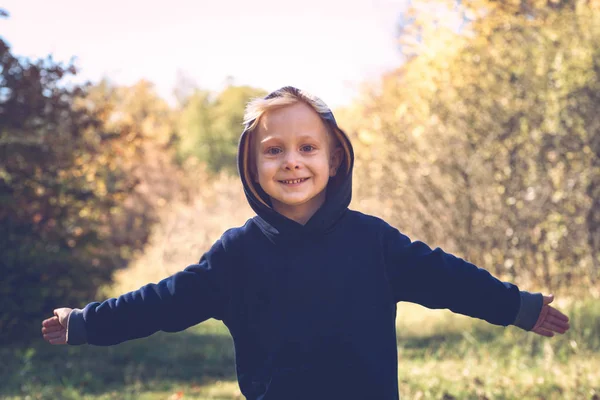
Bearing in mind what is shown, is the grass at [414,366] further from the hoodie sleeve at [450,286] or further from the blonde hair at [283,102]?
the blonde hair at [283,102]

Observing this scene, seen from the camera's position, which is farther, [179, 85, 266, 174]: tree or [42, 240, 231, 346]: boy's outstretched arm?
[179, 85, 266, 174]: tree

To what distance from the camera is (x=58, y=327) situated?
108 inches

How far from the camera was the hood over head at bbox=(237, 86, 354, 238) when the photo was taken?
254 centimetres

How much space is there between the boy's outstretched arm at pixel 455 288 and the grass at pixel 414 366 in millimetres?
2019

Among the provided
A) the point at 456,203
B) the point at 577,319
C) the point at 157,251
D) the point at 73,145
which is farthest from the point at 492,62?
the point at 157,251

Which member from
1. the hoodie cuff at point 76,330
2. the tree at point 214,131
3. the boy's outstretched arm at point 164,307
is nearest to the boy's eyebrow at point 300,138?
the boy's outstretched arm at point 164,307

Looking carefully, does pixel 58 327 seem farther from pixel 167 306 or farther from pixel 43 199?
pixel 43 199

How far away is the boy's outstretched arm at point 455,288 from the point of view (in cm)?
257

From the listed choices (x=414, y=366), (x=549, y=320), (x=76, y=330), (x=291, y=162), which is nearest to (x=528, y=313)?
(x=549, y=320)

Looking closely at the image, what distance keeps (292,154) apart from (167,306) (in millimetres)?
700

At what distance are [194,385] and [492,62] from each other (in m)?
4.82

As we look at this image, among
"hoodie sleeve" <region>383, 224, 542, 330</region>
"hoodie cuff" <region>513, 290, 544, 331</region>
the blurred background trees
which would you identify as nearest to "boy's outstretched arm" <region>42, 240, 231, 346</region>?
"hoodie sleeve" <region>383, 224, 542, 330</region>

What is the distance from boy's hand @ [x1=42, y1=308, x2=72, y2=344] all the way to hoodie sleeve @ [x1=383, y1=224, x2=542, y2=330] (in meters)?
1.21

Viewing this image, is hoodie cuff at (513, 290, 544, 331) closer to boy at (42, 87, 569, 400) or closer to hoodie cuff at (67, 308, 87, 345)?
boy at (42, 87, 569, 400)
